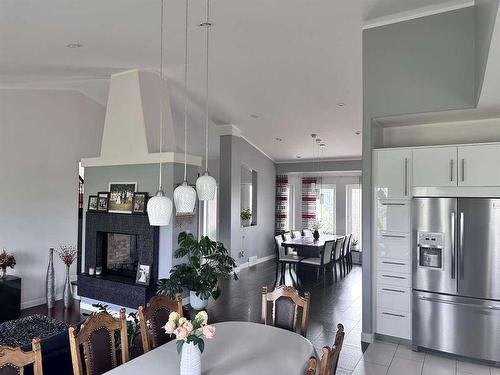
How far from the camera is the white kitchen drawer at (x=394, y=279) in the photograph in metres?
4.07

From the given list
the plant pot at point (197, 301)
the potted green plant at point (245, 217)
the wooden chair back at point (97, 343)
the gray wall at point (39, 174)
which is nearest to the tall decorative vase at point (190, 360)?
the wooden chair back at point (97, 343)

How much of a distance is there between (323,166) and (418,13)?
601 cm

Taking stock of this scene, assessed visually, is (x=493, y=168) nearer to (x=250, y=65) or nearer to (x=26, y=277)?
(x=250, y=65)

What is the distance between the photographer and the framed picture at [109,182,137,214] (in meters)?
5.40

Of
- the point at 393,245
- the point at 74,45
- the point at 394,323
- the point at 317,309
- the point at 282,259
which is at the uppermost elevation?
the point at 74,45

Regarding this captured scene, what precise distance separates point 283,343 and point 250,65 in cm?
389

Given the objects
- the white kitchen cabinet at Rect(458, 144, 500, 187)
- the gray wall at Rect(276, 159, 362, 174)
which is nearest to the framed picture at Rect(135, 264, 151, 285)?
the white kitchen cabinet at Rect(458, 144, 500, 187)

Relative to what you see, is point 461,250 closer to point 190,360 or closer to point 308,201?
point 190,360

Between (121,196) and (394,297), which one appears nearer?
(394,297)

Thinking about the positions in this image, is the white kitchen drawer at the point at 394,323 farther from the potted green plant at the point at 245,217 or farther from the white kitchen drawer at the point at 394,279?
the potted green plant at the point at 245,217

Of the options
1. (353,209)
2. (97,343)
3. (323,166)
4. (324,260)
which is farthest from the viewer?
(353,209)

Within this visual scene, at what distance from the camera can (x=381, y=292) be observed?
4.21m

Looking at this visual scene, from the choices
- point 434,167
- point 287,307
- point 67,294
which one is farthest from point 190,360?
point 67,294

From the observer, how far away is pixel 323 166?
9.77m
